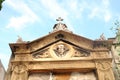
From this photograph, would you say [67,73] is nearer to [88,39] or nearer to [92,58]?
Answer: [92,58]

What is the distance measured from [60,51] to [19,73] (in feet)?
7.90

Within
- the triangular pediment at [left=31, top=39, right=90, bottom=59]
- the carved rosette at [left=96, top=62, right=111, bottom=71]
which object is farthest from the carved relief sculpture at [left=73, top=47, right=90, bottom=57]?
the carved rosette at [left=96, top=62, right=111, bottom=71]

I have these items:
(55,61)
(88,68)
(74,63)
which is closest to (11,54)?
(55,61)

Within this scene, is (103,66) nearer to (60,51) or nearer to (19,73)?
(60,51)

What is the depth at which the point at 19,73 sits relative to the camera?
34.8ft

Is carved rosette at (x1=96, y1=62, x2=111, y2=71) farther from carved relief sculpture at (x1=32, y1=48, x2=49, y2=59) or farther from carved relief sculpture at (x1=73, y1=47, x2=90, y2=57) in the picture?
carved relief sculpture at (x1=32, y1=48, x2=49, y2=59)

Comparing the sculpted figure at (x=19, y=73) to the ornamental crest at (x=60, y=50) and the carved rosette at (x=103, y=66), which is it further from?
the carved rosette at (x=103, y=66)

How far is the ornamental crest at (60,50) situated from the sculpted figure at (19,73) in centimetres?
188

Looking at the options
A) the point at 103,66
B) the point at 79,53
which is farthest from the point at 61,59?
the point at 103,66

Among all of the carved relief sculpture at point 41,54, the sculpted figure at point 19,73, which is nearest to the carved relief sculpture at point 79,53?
the carved relief sculpture at point 41,54

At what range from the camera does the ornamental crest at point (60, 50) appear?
449 inches

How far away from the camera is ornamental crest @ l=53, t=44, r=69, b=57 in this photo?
11.4 metres

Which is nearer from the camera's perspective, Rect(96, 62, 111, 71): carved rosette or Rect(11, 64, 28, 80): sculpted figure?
Rect(11, 64, 28, 80): sculpted figure

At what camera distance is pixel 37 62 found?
435 inches
